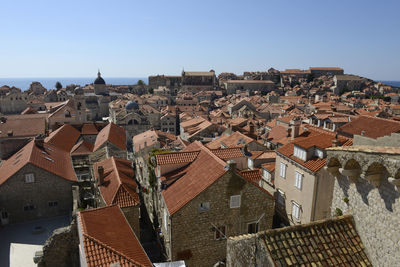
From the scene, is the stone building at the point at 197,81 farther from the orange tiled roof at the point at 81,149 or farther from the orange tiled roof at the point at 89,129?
the orange tiled roof at the point at 81,149

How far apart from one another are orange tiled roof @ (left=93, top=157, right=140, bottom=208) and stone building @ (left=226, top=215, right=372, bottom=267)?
46.2 feet

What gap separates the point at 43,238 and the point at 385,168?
79.4 feet

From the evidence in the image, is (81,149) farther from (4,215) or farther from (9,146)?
(4,215)

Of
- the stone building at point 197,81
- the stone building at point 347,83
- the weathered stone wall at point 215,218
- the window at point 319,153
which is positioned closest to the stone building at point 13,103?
the stone building at point 197,81

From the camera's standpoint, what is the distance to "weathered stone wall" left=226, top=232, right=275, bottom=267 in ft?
21.4

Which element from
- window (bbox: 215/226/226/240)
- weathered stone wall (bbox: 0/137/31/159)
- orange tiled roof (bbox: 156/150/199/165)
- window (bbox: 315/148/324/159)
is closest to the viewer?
window (bbox: 215/226/226/240)

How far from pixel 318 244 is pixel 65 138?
41.5m

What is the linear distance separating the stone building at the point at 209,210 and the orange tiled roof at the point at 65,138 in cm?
2626

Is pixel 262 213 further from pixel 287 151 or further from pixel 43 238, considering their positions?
pixel 43 238

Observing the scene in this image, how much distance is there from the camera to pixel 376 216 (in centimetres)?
648

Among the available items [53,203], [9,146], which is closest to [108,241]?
[53,203]

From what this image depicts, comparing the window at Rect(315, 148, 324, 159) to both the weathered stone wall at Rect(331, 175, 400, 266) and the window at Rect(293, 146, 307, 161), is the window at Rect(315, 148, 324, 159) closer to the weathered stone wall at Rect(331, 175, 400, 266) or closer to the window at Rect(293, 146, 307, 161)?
the window at Rect(293, 146, 307, 161)

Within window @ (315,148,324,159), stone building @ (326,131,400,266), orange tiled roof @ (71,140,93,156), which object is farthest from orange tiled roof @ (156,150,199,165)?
orange tiled roof @ (71,140,93,156)

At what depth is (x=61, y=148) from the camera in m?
36.8
